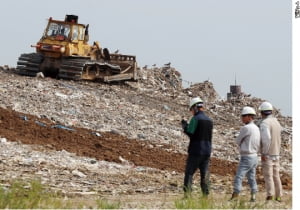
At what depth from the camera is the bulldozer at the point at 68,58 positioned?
30.6m

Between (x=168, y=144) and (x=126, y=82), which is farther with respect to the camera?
(x=126, y=82)

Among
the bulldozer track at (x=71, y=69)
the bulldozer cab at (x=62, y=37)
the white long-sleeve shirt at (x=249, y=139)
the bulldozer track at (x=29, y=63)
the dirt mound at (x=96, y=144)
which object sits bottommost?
the white long-sleeve shirt at (x=249, y=139)

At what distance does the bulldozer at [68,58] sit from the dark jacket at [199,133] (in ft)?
63.7

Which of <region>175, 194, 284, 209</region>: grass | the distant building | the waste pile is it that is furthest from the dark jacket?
the distant building

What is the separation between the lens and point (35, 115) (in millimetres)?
20688

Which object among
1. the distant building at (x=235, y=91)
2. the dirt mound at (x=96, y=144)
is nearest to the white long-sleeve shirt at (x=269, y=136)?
the dirt mound at (x=96, y=144)

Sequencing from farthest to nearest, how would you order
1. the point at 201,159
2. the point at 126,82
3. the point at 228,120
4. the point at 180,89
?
the point at 180,89, the point at 126,82, the point at 228,120, the point at 201,159

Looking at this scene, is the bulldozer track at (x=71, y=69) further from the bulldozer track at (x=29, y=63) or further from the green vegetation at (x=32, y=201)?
the green vegetation at (x=32, y=201)

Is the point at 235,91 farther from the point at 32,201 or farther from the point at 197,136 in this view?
the point at 32,201

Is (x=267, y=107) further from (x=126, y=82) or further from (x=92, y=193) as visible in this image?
(x=126, y=82)

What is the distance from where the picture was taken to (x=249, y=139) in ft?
36.3

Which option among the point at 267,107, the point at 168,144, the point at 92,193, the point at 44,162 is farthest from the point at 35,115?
the point at 267,107

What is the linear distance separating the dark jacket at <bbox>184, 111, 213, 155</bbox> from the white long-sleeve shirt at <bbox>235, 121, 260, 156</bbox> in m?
0.52
